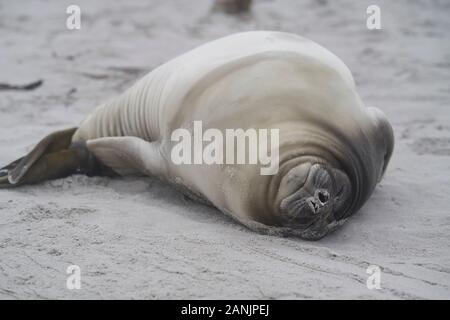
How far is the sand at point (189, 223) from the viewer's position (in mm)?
1885

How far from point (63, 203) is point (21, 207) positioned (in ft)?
0.53

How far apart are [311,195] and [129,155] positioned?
103 centimetres

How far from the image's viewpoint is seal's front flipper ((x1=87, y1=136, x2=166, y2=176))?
273cm

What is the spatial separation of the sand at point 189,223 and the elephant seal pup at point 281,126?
100mm

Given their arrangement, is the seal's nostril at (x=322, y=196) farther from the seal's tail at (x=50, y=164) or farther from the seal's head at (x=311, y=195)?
the seal's tail at (x=50, y=164)

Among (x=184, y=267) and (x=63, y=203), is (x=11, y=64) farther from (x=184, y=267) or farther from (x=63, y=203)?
(x=184, y=267)

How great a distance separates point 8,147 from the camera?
336cm

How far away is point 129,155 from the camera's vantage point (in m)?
2.86

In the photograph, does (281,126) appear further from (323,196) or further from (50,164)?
(50,164)

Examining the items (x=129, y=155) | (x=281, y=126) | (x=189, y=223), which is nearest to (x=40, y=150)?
(x=129, y=155)

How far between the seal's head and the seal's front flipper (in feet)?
2.30

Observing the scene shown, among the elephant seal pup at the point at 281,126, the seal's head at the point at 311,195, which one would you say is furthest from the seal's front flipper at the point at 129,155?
the seal's head at the point at 311,195

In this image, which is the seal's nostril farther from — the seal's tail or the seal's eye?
the seal's tail

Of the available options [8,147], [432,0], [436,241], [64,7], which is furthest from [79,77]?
[432,0]
